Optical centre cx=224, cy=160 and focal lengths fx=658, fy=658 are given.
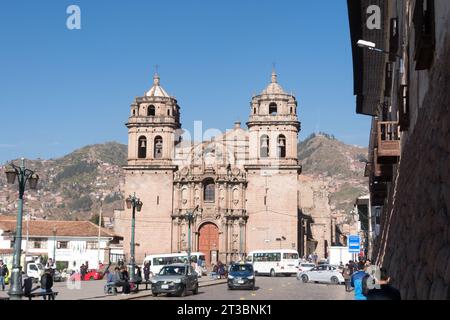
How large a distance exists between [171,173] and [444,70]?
55796 millimetres

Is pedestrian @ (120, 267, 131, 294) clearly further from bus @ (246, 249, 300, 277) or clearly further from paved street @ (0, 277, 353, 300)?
bus @ (246, 249, 300, 277)

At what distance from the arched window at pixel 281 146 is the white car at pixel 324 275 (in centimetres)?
2519

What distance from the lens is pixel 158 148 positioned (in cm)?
6506

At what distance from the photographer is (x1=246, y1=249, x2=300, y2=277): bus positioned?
50812mm

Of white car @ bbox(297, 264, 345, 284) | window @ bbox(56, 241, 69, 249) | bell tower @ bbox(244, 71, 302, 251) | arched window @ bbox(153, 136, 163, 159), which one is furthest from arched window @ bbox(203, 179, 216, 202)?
white car @ bbox(297, 264, 345, 284)

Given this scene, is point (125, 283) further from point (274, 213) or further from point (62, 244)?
point (62, 244)

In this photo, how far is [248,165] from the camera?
63156 millimetres

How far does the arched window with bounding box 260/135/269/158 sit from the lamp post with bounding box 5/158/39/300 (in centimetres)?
4502

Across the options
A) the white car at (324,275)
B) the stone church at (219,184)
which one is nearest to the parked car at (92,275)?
the white car at (324,275)

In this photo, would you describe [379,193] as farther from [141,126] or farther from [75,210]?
[75,210]

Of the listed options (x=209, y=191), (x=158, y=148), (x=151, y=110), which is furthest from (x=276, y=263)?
(x=151, y=110)

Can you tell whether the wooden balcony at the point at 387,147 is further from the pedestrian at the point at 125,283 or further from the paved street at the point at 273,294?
the pedestrian at the point at 125,283
